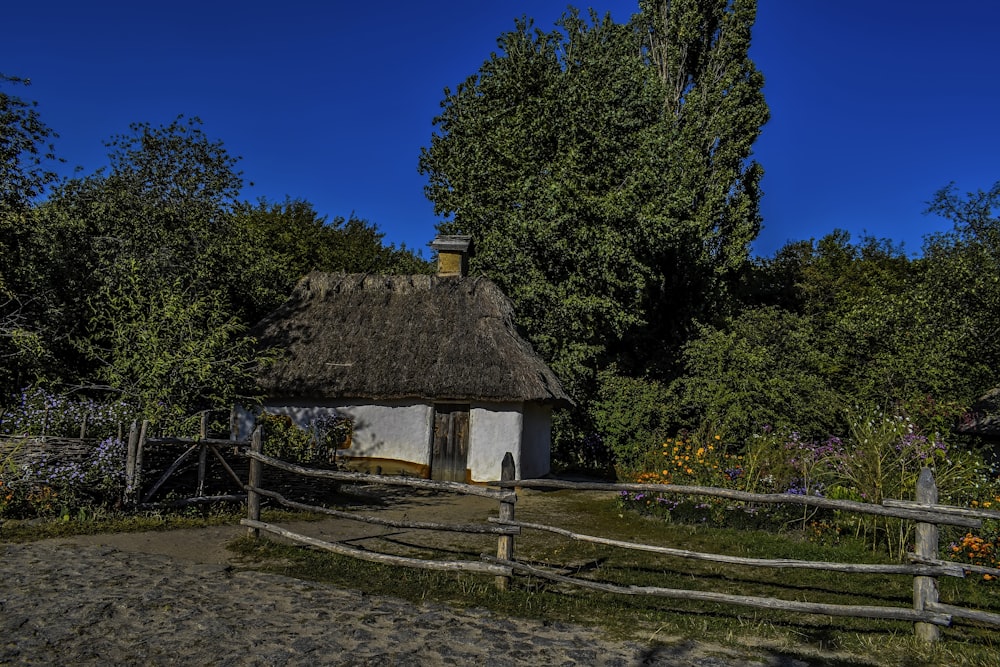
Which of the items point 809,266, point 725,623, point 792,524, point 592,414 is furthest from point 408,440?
point 809,266

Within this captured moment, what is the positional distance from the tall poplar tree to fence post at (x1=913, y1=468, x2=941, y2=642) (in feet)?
37.6

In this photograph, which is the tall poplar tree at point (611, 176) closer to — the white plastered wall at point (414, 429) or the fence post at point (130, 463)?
the white plastered wall at point (414, 429)

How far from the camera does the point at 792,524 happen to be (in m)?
9.52

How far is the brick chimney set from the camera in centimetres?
1850

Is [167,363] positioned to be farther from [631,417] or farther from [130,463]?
[631,417]

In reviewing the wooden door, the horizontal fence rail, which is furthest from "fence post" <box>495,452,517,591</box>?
the wooden door

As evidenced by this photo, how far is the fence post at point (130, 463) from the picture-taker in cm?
846

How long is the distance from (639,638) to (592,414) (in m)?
12.1

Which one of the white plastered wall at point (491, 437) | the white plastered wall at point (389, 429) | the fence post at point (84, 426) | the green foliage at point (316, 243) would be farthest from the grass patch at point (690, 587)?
the green foliage at point (316, 243)

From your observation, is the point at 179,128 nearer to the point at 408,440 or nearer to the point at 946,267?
the point at 408,440

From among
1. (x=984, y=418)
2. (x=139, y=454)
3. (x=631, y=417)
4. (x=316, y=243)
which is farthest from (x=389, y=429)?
(x=316, y=243)

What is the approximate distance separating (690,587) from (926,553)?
2.26m

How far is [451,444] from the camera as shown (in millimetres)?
14664

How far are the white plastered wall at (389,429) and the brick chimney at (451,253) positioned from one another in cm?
498
